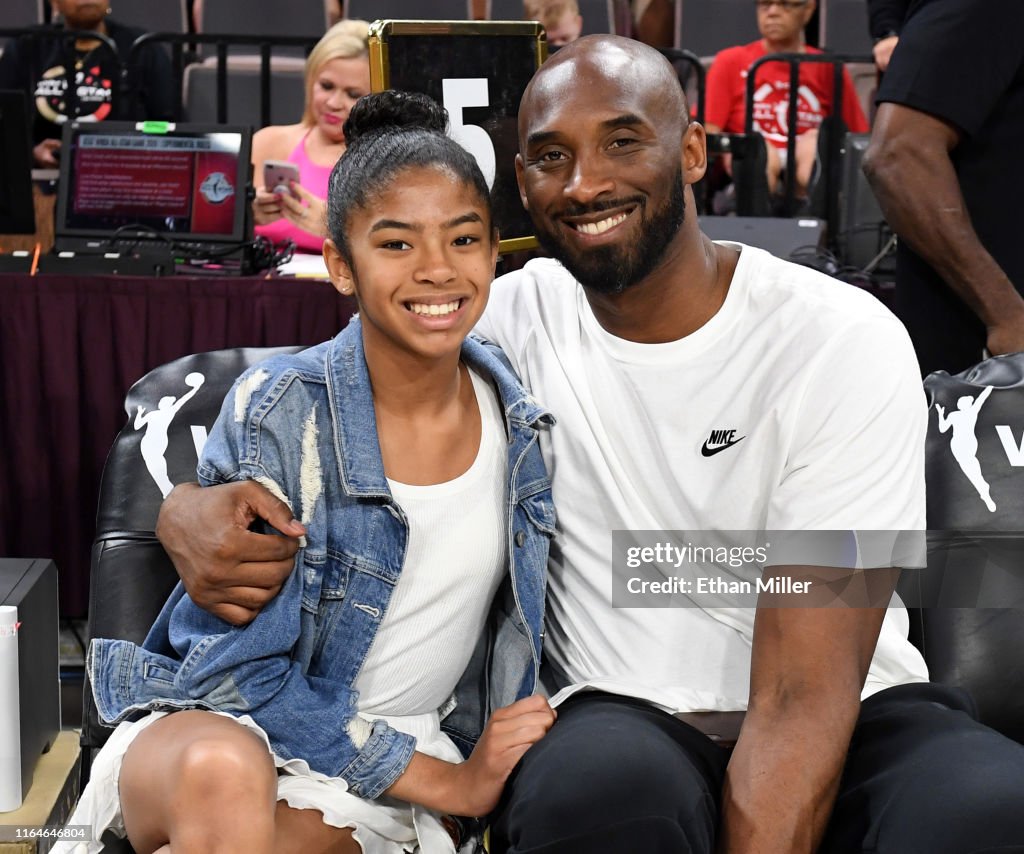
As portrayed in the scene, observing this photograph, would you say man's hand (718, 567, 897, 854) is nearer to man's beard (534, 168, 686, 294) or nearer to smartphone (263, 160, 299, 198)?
man's beard (534, 168, 686, 294)

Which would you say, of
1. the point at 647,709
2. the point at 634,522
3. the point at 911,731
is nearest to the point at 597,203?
the point at 634,522

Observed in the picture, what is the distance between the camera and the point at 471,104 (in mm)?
2291

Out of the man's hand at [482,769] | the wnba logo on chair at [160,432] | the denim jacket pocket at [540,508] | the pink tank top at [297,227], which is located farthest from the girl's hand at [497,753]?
the pink tank top at [297,227]

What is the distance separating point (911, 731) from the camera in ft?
5.50

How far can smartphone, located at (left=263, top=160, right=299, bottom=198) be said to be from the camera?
160 inches

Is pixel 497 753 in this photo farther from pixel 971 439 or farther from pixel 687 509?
pixel 971 439

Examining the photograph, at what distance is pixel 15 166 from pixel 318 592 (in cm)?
236

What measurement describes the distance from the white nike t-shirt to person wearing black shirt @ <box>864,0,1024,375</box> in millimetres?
832

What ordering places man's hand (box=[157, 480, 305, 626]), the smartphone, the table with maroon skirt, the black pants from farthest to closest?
the smartphone, the table with maroon skirt, man's hand (box=[157, 480, 305, 626]), the black pants

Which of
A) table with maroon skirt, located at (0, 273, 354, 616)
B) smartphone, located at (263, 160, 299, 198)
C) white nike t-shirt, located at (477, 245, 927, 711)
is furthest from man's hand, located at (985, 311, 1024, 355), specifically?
smartphone, located at (263, 160, 299, 198)

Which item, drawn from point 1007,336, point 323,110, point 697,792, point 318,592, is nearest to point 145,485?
point 318,592

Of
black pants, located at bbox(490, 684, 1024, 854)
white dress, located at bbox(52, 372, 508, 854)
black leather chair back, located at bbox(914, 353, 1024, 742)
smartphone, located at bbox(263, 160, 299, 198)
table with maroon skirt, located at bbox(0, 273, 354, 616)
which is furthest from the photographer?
smartphone, located at bbox(263, 160, 299, 198)

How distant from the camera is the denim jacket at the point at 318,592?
1678 millimetres

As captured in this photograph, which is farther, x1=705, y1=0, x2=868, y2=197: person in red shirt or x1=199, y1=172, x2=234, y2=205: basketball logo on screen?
x1=705, y1=0, x2=868, y2=197: person in red shirt
